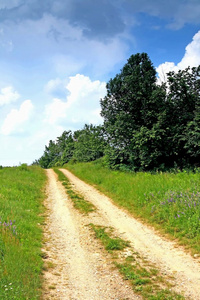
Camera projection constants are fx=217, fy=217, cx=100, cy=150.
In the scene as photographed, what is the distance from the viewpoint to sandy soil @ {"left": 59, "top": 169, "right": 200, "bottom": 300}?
16.5ft

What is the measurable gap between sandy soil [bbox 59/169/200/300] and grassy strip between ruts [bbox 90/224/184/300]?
0.82 ft

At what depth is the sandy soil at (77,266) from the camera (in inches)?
189

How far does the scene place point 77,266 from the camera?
6.08m

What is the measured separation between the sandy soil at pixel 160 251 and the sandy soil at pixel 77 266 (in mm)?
191

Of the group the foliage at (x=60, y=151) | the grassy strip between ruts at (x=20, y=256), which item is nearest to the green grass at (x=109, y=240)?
the grassy strip between ruts at (x=20, y=256)

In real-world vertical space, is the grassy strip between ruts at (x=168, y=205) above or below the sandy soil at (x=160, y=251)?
above

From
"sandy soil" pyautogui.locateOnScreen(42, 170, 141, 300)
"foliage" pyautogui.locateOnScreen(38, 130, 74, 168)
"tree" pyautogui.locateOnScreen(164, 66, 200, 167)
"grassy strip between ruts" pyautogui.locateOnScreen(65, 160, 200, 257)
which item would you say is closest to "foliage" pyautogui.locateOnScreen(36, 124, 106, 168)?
"foliage" pyautogui.locateOnScreen(38, 130, 74, 168)

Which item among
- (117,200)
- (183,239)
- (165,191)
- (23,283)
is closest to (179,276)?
(183,239)

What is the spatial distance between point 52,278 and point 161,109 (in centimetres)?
1732

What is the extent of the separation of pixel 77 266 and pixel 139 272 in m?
1.74

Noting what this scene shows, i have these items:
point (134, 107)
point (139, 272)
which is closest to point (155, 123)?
point (134, 107)

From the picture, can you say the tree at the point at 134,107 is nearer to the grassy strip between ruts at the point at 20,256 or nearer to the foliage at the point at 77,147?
the foliage at the point at 77,147

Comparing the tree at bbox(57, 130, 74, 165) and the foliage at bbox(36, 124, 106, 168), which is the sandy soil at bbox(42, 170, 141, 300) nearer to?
the foliage at bbox(36, 124, 106, 168)

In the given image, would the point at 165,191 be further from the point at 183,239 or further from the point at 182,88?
the point at 182,88
